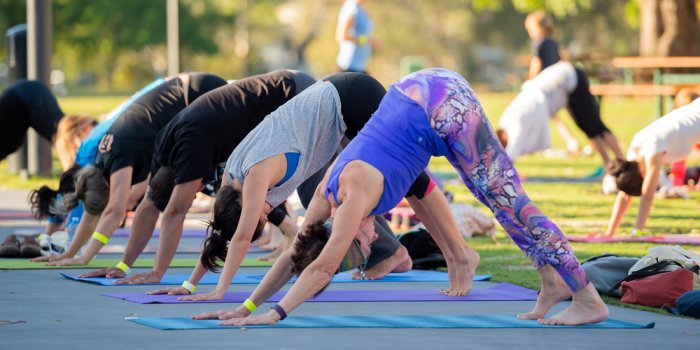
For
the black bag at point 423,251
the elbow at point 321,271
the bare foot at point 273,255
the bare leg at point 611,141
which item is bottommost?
the bare leg at point 611,141

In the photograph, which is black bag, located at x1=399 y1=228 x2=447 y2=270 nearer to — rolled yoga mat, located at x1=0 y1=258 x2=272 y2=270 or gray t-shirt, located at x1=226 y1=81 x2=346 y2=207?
rolled yoga mat, located at x1=0 y1=258 x2=272 y2=270

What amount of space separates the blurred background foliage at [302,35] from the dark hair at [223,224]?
53738mm

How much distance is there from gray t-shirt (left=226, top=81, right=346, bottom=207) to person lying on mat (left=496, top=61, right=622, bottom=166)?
7932mm

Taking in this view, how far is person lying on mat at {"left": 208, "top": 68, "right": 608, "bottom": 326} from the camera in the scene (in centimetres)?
640

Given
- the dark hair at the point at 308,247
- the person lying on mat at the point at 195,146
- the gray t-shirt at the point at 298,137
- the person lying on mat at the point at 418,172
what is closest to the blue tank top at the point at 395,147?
the person lying on mat at the point at 418,172

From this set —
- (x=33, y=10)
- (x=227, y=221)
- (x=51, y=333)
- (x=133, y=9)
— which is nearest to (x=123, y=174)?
(x=227, y=221)

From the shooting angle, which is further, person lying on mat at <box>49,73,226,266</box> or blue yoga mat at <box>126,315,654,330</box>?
person lying on mat at <box>49,73,226,266</box>

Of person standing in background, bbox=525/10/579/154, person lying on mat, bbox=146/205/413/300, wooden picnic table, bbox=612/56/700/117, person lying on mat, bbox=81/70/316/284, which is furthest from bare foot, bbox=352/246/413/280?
wooden picnic table, bbox=612/56/700/117

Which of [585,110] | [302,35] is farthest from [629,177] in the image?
[302,35]

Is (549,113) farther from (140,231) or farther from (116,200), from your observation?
(140,231)

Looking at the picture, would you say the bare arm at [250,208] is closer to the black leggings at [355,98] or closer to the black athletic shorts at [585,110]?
the black leggings at [355,98]

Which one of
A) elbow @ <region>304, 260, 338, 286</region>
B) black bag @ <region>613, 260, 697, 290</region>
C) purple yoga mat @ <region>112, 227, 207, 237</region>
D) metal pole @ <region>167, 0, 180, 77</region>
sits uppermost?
elbow @ <region>304, 260, 338, 286</region>

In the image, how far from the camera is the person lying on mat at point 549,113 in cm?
1545

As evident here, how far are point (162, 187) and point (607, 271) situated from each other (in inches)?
106
